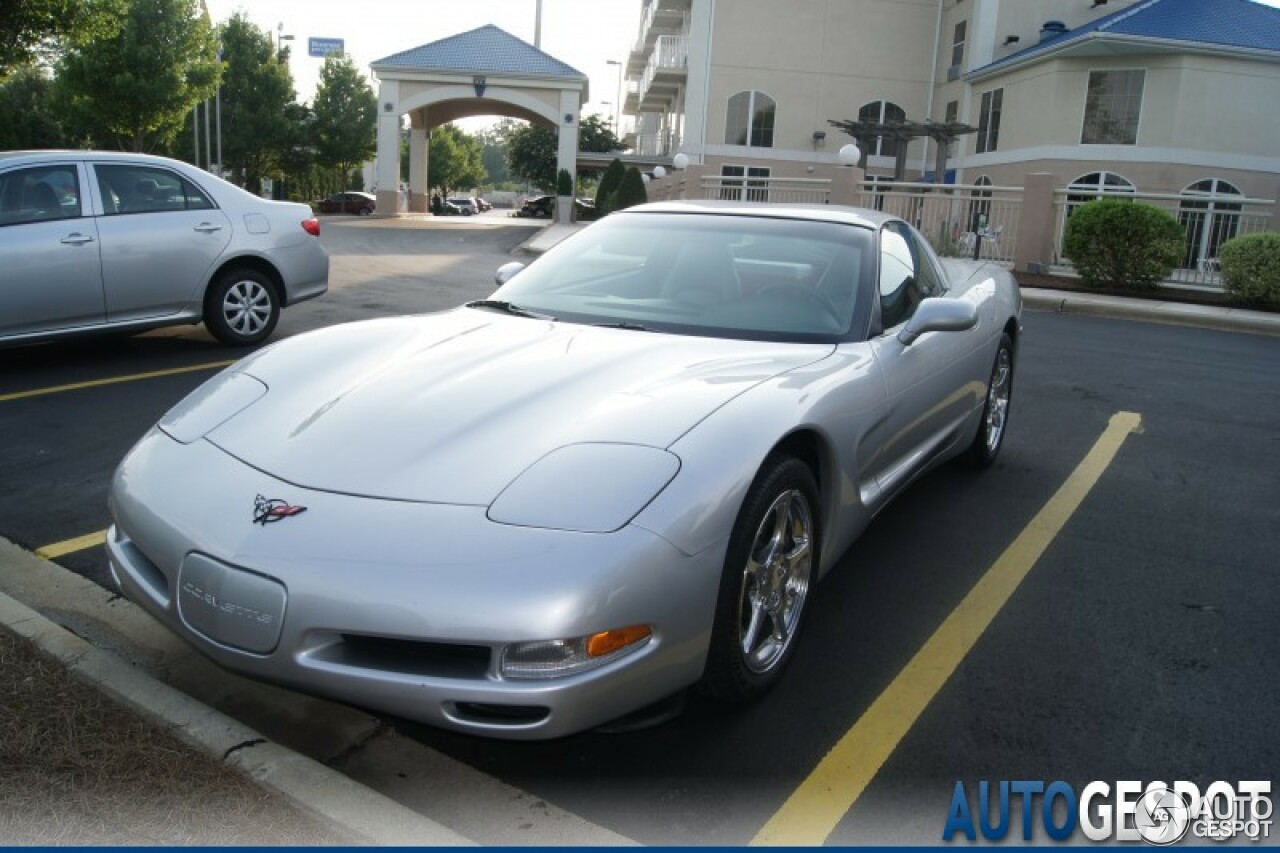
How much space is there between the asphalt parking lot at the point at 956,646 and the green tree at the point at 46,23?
1041 cm

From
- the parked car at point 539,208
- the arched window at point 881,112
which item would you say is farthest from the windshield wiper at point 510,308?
the parked car at point 539,208

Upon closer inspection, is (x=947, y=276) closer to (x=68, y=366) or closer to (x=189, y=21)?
(x=68, y=366)

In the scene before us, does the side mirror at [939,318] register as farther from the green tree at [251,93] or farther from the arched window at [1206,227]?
the green tree at [251,93]

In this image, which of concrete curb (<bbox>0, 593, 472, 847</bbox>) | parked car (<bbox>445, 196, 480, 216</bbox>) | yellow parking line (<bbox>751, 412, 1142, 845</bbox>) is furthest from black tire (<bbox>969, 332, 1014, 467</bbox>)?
parked car (<bbox>445, 196, 480, 216</bbox>)

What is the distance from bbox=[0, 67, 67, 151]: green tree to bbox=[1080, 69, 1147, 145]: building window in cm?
3463

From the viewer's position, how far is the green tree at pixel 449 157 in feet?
280

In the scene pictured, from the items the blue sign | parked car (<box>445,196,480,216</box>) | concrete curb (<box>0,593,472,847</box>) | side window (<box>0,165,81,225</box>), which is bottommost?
parked car (<box>445,196,480,216</box>)

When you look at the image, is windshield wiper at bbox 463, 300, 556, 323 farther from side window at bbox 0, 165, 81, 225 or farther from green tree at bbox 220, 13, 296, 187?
green tree at bbox 220, 13, 296, 187

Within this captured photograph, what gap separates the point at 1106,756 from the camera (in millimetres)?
2963

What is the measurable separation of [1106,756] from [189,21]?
126 ft

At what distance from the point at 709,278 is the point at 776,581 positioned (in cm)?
148

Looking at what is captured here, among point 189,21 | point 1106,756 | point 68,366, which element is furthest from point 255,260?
point 189,21

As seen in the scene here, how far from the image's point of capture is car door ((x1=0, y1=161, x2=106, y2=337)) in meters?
7.16

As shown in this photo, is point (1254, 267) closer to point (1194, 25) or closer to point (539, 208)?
point (1194, 25)
